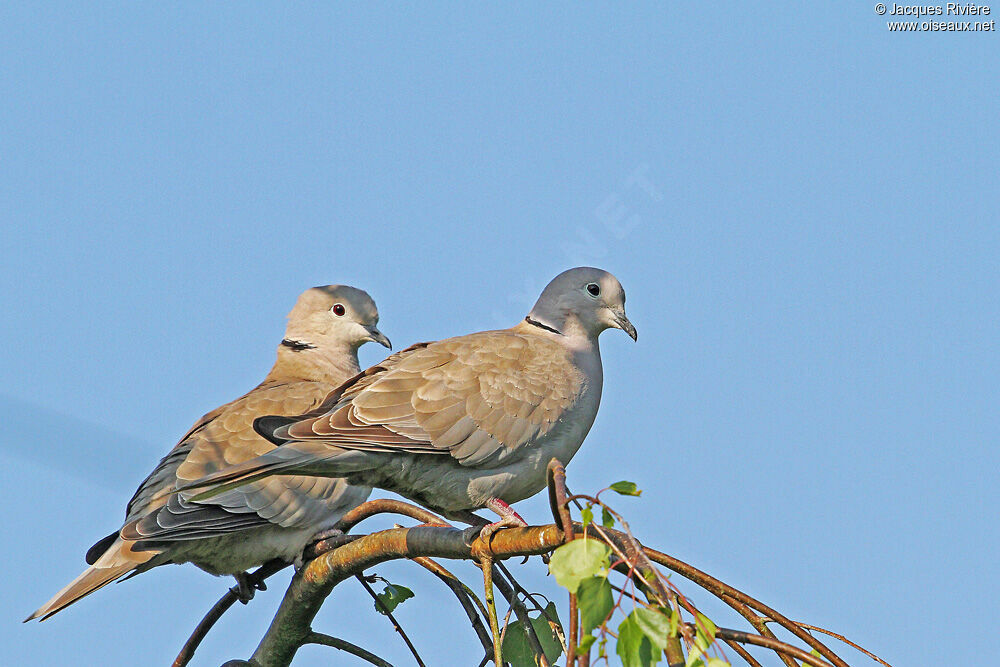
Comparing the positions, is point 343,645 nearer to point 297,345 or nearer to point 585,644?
point 585,644

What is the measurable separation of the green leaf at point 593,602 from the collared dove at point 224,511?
2.97 m

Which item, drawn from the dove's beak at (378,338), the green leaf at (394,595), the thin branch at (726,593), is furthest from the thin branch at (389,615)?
the dove's beak at (378,338)

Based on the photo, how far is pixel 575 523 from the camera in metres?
1.96

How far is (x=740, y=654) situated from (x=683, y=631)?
283 mm

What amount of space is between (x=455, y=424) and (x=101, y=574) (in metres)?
1.55

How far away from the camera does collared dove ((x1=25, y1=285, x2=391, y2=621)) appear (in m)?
4.47

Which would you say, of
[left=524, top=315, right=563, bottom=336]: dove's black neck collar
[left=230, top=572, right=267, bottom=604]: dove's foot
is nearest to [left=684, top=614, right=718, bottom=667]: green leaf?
[left=524, top=315, right=563, bottom=336]: dove's black neck collar

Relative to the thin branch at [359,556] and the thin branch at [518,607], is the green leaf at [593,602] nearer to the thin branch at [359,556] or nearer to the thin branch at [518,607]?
the thin branch at [359,556]

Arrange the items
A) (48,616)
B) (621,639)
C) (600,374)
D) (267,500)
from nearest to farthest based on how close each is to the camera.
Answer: (621,639) → (48,616) → (600,374) → (267,500)

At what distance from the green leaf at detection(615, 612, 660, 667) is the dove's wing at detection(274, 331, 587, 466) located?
1.88 meters

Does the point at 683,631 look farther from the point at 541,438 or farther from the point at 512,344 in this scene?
the point at 512,344

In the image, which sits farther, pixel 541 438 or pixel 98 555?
pixel 98 555

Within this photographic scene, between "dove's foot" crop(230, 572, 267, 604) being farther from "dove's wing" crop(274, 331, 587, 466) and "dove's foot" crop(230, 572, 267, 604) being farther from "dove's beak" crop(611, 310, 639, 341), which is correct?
"dove's beak" crop(611, 310, 639, 341)

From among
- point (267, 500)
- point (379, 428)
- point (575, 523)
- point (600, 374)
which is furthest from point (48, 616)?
point (575, 523)
